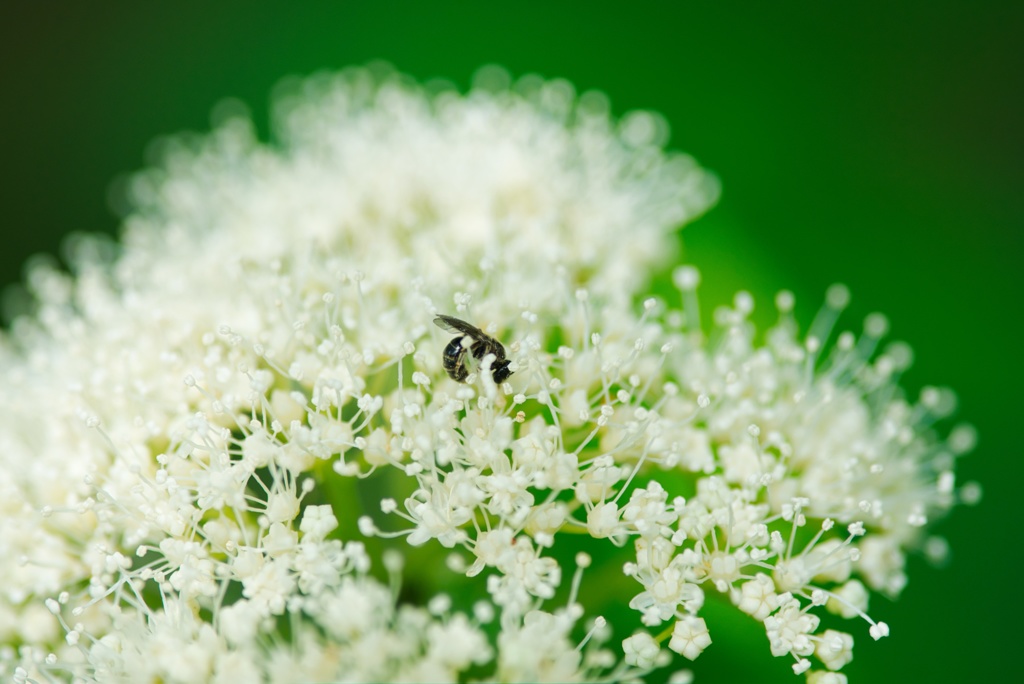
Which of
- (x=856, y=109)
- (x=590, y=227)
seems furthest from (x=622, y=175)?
(x=856, y=109)

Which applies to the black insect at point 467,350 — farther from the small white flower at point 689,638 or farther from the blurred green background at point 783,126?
the blurred green background at point 783,126

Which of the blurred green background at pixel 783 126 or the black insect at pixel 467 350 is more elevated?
the blurred green background at pixel 783 126

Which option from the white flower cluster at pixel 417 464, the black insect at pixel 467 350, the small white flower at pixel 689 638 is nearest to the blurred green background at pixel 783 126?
the white flower cluster at pixel 417 464

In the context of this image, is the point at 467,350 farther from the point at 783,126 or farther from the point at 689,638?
the point at 783,126

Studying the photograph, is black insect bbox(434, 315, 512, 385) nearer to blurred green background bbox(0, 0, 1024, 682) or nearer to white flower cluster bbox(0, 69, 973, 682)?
white flower cluster bbox(0, 69, 973, 682)

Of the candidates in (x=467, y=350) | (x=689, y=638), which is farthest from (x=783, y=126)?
(x=689, y=638)

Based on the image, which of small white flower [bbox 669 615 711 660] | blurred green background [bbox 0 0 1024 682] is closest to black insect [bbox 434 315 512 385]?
small white flower [bbox 669 615 711 660]
